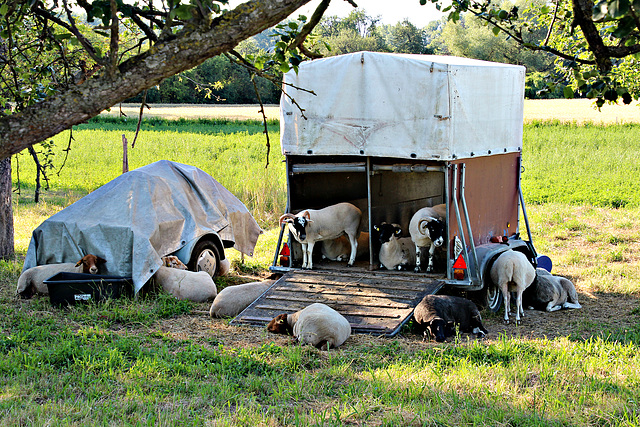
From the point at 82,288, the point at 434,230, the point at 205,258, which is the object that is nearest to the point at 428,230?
the point at 434,230

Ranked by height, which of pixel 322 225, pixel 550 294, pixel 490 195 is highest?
pixel 490 195

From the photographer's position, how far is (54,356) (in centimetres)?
645

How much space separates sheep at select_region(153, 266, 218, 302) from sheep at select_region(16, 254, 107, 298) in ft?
3.04

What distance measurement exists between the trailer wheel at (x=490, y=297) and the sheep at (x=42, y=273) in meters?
5.89

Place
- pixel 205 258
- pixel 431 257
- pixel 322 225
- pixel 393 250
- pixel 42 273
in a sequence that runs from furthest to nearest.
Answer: pixel 205 258 → pixel 322 225 → pixel 393 250 → pixel 431 257 → pixel 42 273

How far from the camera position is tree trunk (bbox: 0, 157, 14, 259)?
1156cm

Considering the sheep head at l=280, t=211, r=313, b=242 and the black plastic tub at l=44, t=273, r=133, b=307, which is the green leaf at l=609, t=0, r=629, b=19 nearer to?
the sheep head at l=280, t=211, r=313, b=242

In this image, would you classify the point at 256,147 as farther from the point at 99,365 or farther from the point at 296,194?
the point at 99,365

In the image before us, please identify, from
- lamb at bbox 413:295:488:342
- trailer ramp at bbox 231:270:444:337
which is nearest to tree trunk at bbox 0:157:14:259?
trailer ramp at bbox 231:270:444:337

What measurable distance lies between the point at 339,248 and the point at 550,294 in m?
3.64

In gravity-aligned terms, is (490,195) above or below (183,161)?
below

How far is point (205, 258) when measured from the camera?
10.6m

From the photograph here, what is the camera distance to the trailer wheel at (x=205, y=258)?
33.7 feet

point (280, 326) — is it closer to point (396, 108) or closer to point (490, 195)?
point (396, 108)
